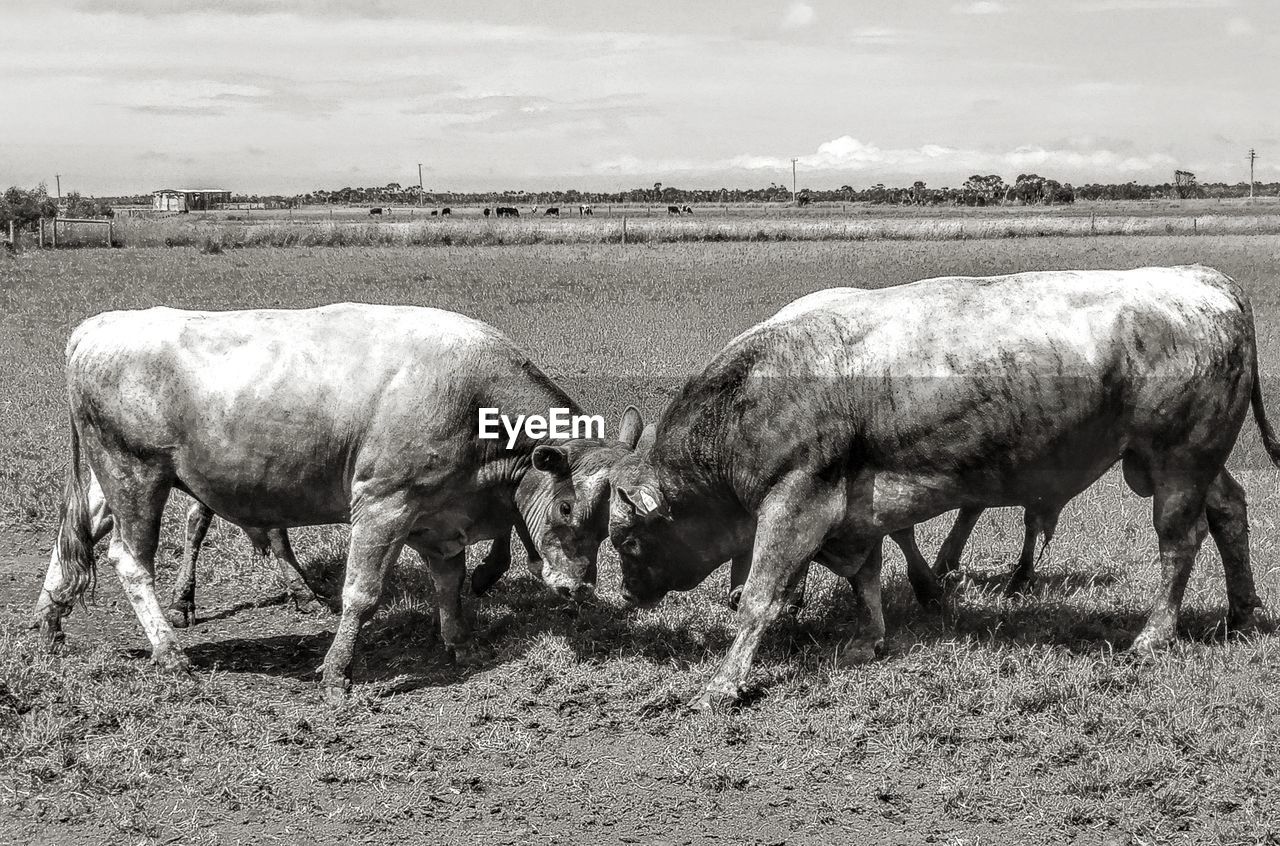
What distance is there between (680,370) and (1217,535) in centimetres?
987

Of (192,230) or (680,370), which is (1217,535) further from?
(192,230)

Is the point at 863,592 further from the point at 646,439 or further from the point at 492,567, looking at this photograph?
the point at 492,567

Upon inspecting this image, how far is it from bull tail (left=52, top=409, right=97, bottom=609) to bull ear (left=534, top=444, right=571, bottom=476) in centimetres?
269

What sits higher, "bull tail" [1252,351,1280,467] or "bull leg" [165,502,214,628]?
"bull tail" [1252,351,1280,467]

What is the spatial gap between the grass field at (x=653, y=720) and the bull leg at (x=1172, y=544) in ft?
0.50

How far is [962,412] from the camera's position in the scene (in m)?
6.62

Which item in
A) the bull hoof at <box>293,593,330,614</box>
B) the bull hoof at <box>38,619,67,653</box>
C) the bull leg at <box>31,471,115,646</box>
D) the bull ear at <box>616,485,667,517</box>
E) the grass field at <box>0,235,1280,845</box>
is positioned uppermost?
the bull ear at <box>616,485,667,517</box>

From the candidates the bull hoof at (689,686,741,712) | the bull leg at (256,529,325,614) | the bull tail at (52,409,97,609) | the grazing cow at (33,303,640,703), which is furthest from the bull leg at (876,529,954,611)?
the bull tail at (52,409,97,609)

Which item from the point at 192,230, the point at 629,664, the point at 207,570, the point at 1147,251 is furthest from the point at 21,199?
the point at 629,664

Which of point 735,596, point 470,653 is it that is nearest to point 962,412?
point 735,596

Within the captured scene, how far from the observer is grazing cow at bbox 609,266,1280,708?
21.6ft

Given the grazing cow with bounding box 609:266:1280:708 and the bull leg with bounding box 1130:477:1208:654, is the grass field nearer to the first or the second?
the bull leg with bounding box 1130:477:1208:654

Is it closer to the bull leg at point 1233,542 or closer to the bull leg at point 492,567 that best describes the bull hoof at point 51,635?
the bull leg at point 492,567

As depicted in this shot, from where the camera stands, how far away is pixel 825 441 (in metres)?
6.72
